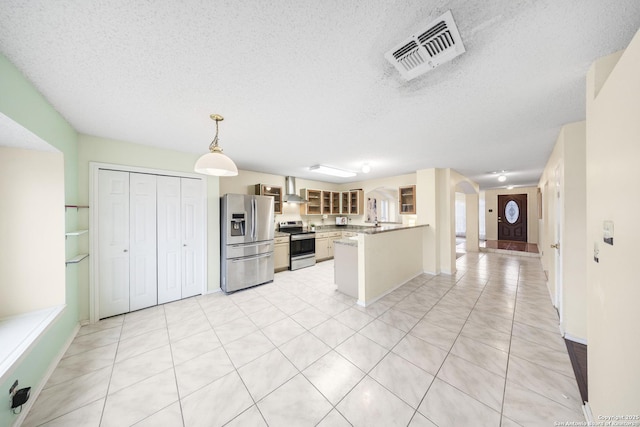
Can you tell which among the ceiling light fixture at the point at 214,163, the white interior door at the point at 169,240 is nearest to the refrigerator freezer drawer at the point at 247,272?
the white interior door at the point at 169,240

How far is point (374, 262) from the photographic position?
3270 millimetres

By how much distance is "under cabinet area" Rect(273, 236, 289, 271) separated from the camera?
4.82 metres

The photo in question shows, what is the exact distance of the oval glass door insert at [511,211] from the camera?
8.24 m

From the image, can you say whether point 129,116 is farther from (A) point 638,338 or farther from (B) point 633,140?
(A) point 638,338

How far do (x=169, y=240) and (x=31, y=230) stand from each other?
54.3 inches

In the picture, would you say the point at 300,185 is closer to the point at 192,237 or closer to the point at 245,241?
the point at 245,241

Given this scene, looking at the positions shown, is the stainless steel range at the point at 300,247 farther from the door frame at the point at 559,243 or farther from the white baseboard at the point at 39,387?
the door frame at the point at 559,243

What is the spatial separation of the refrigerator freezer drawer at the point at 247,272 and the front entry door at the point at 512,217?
31.9ft

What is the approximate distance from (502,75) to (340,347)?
272 centimetres

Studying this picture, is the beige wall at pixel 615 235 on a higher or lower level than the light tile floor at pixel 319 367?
higher

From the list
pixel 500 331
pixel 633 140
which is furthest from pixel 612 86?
pixel 500 331

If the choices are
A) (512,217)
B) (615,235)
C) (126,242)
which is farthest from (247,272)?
(512,217)

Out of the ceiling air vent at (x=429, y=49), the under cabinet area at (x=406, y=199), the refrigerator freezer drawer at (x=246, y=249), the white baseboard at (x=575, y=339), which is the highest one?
the ceiling air vent at (x=429, y=49)

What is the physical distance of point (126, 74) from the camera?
148cm
